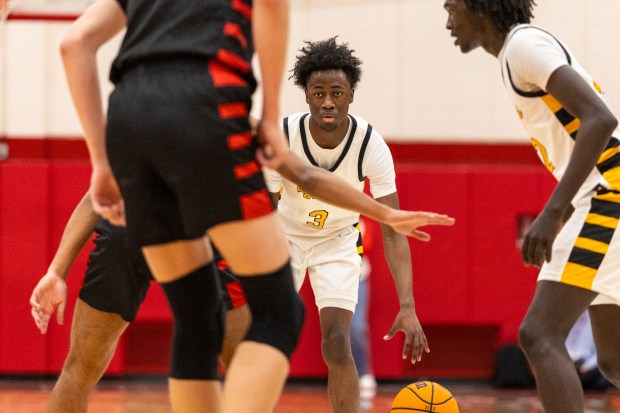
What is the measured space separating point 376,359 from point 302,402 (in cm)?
152

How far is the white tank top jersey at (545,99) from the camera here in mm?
3518

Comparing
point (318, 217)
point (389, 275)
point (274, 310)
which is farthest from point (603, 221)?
→ point (389, 275)

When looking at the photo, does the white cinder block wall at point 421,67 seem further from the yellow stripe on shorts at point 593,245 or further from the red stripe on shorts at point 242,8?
the red stripe on shorts at point 242,8

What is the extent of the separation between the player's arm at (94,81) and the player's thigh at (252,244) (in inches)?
17.3

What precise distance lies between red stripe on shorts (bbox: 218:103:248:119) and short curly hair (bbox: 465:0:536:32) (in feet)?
4.86

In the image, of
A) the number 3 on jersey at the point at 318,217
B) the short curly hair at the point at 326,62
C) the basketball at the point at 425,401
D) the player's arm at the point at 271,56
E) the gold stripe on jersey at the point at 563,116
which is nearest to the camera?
the player's arm at the point at 271,56

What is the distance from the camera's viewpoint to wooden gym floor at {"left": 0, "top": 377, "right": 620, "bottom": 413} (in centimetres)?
728

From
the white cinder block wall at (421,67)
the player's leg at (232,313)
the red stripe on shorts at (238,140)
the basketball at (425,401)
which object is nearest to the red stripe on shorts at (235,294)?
the player's leg at (232,313)

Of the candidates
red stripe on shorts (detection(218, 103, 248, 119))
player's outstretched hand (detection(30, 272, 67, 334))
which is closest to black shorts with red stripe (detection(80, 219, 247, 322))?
player's outstretched hand (detection(30, 272, 67, 334))

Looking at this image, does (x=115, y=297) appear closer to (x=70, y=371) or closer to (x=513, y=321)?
(x=70, y=371)

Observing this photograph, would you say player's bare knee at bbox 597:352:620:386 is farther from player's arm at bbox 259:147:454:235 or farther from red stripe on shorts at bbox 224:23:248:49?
red stripe on shorts at bbox 224:23:248:49

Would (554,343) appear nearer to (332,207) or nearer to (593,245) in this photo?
(593,245)

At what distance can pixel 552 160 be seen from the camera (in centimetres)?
381

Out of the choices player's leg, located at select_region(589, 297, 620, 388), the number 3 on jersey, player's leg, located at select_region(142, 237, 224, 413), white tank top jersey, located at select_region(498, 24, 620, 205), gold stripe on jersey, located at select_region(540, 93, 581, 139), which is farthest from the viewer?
the number 3 on jersey
